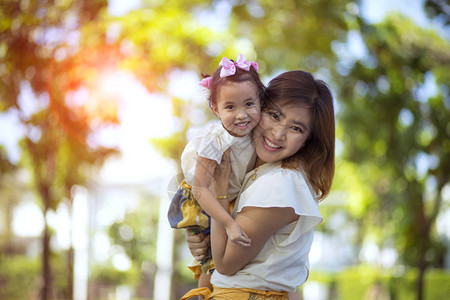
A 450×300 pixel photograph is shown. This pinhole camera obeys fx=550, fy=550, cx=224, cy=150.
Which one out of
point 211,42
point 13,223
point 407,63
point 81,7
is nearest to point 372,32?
point 407,63

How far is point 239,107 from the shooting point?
1.86m

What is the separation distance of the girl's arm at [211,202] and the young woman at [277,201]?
0.11ft

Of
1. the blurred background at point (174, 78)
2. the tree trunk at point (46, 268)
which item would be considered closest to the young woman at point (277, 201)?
the blurred background at point (174, 78)

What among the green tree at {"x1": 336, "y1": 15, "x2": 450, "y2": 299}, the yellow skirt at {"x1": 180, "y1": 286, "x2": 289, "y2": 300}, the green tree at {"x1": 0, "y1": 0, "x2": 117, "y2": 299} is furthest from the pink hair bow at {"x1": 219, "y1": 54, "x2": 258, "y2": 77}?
the green tree at {"x1": 336, "y1": 15, "x2": 450, "y2": 299}

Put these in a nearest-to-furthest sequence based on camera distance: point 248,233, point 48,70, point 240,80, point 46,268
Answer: point 248,233, point 240,80, point 48,70, point 46,268

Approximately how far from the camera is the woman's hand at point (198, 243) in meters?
2.03

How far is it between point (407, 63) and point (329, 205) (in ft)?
64.8

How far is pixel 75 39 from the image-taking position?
6859mm

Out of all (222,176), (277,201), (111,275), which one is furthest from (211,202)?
(111,275)

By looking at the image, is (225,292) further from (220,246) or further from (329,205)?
(329,205)

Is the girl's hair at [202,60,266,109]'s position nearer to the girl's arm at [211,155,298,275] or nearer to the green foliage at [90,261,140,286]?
the girl's arm at [211,155,298,275]

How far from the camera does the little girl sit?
72.0 inches

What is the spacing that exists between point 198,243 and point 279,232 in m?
0.33

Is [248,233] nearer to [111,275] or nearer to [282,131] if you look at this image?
[282,131]
